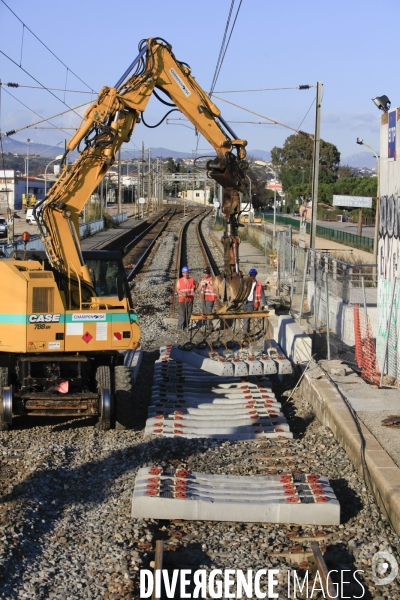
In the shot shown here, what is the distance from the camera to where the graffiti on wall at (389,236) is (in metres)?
14.4

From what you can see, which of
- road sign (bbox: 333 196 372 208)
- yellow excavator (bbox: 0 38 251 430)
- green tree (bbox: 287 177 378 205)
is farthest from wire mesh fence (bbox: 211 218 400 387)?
green tree (bbox: 287 177 378 205)

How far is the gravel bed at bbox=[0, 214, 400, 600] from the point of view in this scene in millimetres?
7184

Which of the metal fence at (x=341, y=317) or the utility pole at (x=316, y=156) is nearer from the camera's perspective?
the metal fence at (x=341, y=317)

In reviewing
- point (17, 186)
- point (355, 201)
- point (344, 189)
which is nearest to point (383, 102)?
point (355, 201)

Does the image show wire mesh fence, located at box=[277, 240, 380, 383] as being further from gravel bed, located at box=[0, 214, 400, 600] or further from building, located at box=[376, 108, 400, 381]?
gravel bed, located at box=[0, 214, 400, 600]

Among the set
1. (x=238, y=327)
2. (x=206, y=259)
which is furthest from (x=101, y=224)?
(x=238, y=327)

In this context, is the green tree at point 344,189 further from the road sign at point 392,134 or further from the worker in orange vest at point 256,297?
the road sign at point 392,134

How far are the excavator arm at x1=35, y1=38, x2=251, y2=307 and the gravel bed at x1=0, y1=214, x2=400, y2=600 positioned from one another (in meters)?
2.80

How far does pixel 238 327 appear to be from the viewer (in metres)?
19.0

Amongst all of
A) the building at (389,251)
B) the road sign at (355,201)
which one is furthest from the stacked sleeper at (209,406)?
the road sign at (355,201)

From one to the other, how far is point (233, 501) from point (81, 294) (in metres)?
4.58

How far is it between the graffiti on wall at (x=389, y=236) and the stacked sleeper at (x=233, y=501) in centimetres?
645

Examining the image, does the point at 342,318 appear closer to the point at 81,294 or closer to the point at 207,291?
the point at 207,291

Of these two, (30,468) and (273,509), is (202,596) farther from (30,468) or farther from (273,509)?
(30,468)
